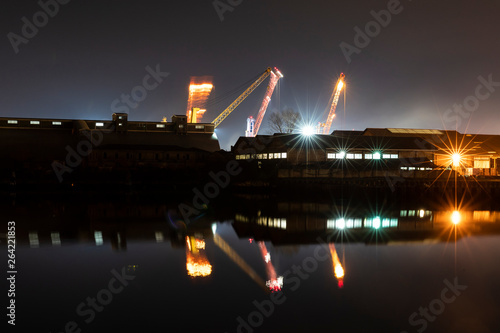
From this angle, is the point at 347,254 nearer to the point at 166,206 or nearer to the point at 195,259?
the point at 195,259

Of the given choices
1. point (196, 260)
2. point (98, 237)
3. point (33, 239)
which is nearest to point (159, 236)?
point (98, 237)

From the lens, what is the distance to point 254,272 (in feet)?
35.3

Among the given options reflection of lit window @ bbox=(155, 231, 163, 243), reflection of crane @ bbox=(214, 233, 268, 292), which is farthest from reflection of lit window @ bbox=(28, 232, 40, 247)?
reflection of crane @ bbox=(214, 233, 268, 292)

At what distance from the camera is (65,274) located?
34.0 ft

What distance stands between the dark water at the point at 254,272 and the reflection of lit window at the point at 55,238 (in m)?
0.04

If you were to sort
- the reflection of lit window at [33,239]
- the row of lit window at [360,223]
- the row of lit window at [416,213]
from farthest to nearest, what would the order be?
the row of lit window at [416,213]
the row of lit window at [360,223]
the reflection of lit window at [33,239]

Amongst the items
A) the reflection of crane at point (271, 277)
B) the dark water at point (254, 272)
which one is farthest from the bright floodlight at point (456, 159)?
the reflection of crane at point (271, 277)

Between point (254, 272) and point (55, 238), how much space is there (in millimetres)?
8534

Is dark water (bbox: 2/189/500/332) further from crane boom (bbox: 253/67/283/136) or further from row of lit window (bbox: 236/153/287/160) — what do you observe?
crane boom (bbox: 253/67/283/136)

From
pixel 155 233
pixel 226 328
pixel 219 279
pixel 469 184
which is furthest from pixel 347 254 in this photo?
pixel 469 184

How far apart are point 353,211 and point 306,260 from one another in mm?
11221

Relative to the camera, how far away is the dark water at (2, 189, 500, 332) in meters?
7.61

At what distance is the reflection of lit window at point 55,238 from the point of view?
13.9 metres

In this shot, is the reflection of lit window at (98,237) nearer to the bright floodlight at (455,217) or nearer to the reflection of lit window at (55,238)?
the reflection of lit window at (55,238)
